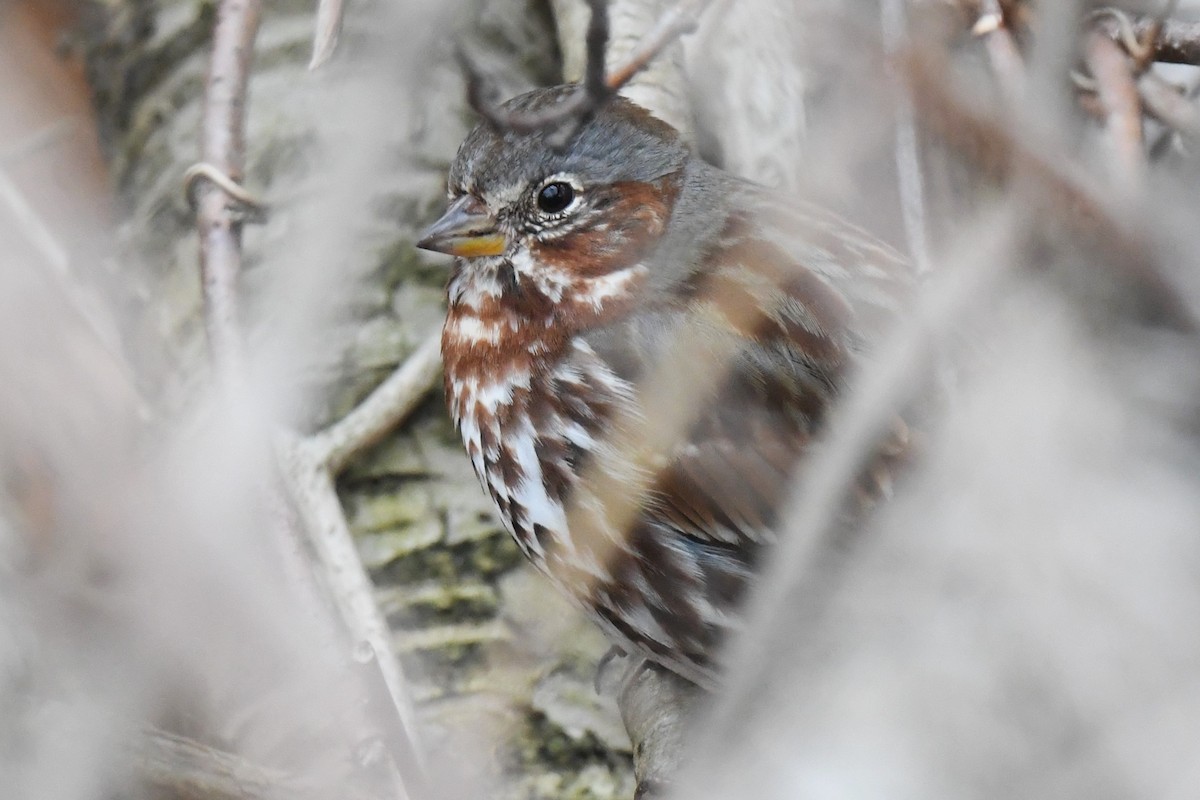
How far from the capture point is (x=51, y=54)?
3.42 m

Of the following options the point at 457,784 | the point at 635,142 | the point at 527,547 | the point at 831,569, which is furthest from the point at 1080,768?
the point at 635,142

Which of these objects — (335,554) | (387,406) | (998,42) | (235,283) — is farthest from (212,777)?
(998,42)

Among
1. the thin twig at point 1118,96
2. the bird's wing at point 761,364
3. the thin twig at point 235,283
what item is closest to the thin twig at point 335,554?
the thin twig at point 235,283

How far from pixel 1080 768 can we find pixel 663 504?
28.6 inches

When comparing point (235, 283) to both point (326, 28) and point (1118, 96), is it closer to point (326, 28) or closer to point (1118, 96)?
point (326, 28)

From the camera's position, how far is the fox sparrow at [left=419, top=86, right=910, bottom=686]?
2.03 m

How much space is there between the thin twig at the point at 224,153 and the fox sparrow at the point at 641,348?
34 centimetres

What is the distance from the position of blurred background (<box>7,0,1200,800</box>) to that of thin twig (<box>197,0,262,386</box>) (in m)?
0.06

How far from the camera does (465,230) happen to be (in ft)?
6.80

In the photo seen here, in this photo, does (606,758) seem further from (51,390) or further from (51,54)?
(51,54)

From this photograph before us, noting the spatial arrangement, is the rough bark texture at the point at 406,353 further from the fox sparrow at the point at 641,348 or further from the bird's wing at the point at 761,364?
the bird's wing at the point at 761,364

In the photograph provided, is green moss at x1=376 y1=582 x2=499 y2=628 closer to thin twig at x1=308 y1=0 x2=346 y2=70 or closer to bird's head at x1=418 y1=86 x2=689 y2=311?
bird's head at x1=418 y1=86 x2=689 y2=311

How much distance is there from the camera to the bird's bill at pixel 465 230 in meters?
2.07

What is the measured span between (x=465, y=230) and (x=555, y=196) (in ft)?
0.51
